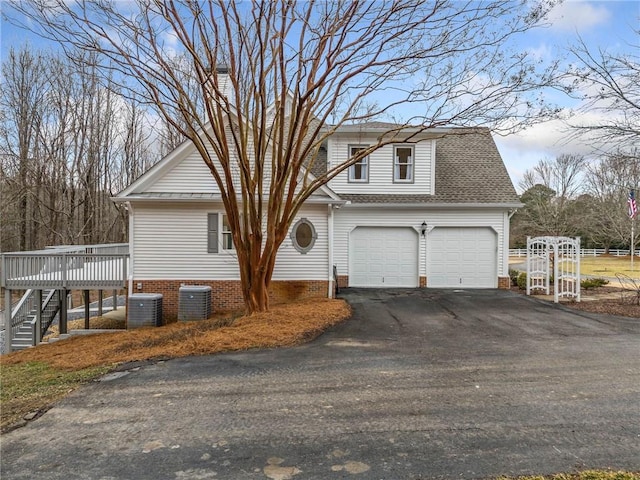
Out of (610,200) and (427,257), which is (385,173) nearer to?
(427,257)

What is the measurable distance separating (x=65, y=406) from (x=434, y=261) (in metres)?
12.1

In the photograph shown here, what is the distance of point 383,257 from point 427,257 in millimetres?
1546

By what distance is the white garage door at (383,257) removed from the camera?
572 inches

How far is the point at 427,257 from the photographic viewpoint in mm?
14445

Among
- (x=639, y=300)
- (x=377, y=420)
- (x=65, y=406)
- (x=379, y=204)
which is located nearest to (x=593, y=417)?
(x=377, y=420)

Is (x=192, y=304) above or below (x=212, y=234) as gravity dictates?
below

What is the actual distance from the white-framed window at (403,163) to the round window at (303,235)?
432 centimetres

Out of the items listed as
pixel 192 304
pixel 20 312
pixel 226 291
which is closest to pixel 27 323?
pixel 20 312

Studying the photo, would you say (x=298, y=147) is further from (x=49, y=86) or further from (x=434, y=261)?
(x=49, y=86)

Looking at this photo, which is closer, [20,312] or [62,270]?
[62,270]

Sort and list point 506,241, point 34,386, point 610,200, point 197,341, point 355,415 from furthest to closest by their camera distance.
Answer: point 610,200, point 506,241, point 197,341, point 34,386, point 355,415

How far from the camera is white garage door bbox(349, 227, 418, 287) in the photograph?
1453 cm

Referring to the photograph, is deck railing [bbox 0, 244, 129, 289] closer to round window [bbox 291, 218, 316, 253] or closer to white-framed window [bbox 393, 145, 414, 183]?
round window [bbox 291, 218, 316, 253]

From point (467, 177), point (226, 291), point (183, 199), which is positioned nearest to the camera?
point (183, 199)
